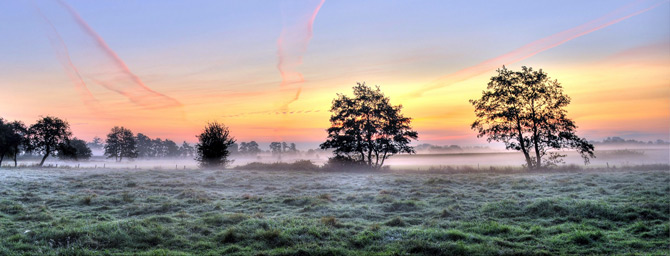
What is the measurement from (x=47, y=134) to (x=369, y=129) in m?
69.3

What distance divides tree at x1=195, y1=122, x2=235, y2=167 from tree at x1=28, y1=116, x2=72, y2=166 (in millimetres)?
38065

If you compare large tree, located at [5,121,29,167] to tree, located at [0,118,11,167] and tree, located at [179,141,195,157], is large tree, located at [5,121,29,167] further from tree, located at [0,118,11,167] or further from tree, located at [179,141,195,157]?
tree, located at [179,141,195,157]

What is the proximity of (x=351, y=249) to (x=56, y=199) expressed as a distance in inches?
744

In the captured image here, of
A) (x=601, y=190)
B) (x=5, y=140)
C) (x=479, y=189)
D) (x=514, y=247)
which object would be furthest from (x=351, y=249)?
(x=5, y=140)

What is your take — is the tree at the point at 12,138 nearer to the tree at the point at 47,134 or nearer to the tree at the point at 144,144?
the tree at the point at 47,134

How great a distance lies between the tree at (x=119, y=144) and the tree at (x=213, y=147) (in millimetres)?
64459

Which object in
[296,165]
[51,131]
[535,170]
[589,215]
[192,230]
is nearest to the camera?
[192,230]

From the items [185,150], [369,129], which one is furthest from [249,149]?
[369,129]

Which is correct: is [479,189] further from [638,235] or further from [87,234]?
[87,234]

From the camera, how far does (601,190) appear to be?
1867 centimetres

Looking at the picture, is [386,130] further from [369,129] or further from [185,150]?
[185,150]

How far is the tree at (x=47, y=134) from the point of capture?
66.8 metres

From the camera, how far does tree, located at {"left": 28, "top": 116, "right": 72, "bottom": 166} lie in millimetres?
66812

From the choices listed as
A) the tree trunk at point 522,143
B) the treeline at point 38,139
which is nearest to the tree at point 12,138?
the treeline at point 38,139
